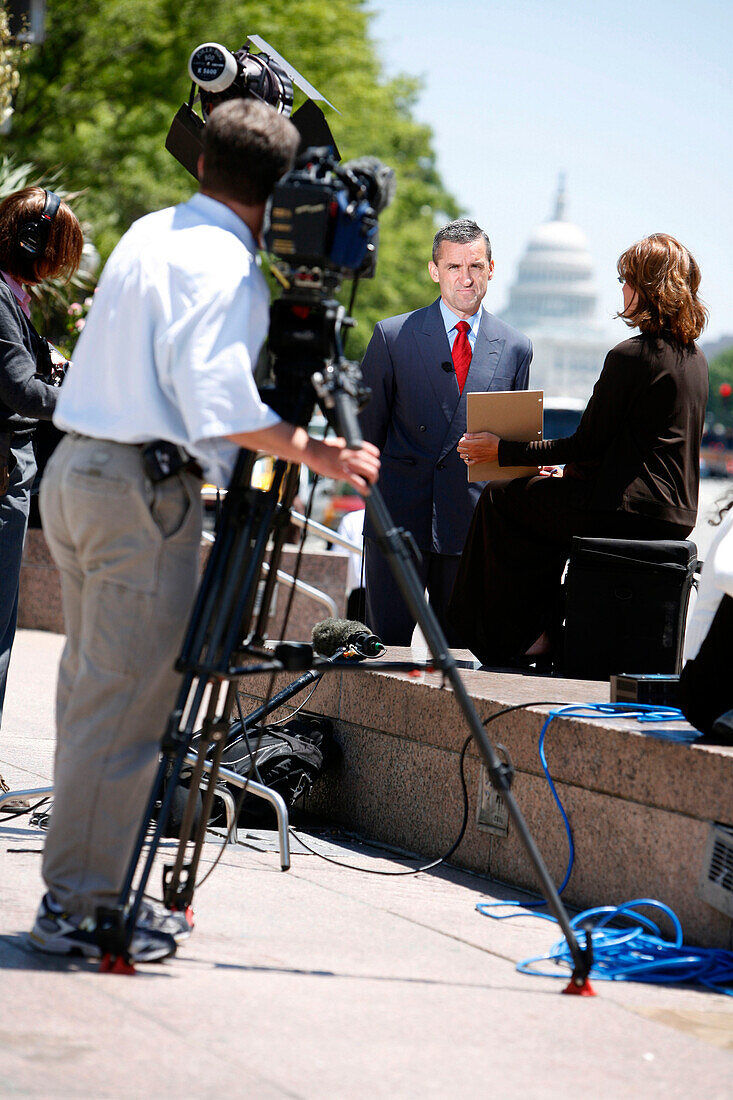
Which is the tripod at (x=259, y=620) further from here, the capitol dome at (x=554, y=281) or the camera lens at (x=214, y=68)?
the capitol dome at (x=554, y=281)

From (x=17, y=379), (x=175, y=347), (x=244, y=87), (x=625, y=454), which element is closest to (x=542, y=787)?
(x=625, y=454)

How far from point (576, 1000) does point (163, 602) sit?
1402 millimetres

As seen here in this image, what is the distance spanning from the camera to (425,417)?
21.0ft

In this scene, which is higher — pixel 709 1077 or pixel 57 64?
pixel 57 64

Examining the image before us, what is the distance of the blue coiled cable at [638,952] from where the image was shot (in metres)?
3.82

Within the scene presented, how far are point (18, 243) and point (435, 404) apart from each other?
81.5 inches

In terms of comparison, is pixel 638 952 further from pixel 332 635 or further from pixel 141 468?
pixel 332 635

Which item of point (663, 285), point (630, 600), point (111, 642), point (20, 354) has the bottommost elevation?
point (111, 642)

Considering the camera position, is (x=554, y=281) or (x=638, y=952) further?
(x=554, y=281)

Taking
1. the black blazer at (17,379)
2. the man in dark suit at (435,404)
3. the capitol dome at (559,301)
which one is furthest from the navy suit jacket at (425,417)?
the capitol dome at (559,301)

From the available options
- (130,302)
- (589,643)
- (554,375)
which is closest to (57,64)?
(589,643)

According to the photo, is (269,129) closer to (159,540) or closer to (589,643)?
(159,540)

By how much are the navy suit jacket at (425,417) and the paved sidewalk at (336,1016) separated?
232 centimetres

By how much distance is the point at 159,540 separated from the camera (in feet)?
11.0
